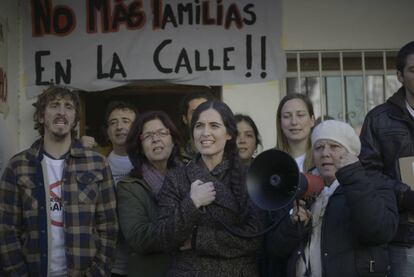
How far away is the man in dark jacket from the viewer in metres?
2.86

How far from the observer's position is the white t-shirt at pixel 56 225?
3021 mm

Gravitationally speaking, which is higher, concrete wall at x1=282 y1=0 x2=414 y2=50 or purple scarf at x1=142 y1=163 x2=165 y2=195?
concrete wall at x1=282 y1=0 x2=414 y2=50

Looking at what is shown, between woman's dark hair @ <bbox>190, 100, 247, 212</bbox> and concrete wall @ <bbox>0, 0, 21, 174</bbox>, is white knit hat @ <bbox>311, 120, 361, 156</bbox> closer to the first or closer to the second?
woman's dark hair @ <bbox>190, 100, 247, 212</bbox>

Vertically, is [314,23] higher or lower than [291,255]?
higher

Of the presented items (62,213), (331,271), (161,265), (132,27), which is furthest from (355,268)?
(132,27)

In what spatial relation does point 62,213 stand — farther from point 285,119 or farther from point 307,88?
point 307,88

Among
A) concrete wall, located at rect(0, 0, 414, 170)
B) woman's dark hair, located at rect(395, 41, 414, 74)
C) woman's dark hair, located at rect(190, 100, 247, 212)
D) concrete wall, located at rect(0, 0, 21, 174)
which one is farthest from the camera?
concrete wall, located at rect(0, 0, 414, 170)

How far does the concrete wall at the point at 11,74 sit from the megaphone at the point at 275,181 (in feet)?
8.36

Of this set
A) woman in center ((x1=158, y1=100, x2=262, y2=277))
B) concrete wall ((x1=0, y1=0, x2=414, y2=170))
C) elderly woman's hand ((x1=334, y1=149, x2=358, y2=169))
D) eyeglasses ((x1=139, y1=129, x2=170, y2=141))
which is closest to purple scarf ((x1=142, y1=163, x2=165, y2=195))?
eyeglasses ((x1=139, y1=129, x2=170, y2=141))

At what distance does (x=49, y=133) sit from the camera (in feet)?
10.5

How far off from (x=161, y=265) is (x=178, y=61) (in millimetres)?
2372

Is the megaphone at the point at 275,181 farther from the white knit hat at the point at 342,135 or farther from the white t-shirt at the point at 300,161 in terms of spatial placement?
the white t-shirt at the point at 300,161

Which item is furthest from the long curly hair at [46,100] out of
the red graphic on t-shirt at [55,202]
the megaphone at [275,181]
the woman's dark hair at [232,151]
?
the megaphone at [275,181]

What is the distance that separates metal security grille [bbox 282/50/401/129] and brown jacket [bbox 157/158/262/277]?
2808mm
